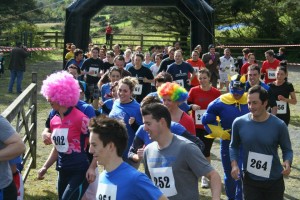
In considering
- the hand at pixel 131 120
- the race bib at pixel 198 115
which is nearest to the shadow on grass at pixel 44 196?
the hand at pixel 131 120

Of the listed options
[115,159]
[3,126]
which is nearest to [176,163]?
[115,159]

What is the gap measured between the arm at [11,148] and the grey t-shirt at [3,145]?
30mm

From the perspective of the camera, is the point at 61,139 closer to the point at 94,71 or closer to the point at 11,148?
the point at 11,148

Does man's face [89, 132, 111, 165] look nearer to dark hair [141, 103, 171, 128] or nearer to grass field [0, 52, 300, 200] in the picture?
dark hair [141, 103, 171, 128]

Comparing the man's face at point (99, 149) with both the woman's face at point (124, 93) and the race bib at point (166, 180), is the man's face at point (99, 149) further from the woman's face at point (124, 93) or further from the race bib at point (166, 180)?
the woman's face at point (124, 93)

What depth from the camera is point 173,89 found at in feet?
18.2

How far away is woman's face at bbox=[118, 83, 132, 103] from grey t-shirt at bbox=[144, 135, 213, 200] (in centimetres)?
214

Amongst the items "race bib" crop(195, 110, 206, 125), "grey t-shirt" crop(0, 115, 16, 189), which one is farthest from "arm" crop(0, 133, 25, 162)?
"race bib" crop(195, 110, 206, 125)

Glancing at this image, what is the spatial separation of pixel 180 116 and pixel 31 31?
98.5ft

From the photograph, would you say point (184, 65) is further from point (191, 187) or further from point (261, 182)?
point (191, 187)

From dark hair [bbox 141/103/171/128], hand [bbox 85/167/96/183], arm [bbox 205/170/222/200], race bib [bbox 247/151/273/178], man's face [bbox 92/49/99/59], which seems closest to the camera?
arm [bbox 205/170/222/200]

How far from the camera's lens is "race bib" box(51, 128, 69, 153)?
5.60m

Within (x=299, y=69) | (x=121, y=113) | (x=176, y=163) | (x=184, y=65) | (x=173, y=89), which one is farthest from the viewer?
(x=299, y=69)

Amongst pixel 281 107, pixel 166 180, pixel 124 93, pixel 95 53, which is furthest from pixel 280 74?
pixel 95 53
